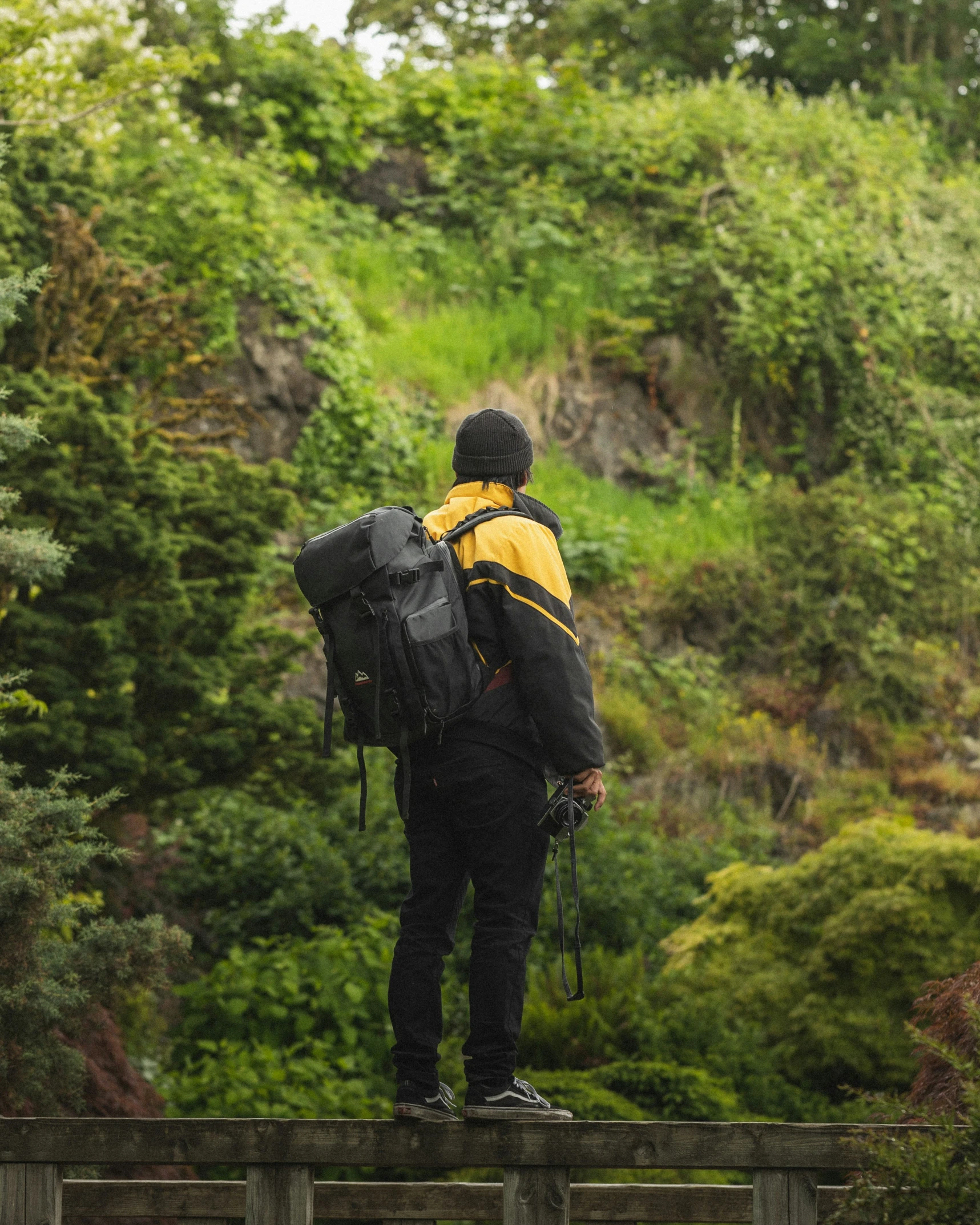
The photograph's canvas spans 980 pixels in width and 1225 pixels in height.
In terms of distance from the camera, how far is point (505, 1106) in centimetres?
282

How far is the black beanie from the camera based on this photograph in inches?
123

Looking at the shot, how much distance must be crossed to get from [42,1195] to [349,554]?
1585 millimetres

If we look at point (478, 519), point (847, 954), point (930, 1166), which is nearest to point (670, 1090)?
point (847, 954)

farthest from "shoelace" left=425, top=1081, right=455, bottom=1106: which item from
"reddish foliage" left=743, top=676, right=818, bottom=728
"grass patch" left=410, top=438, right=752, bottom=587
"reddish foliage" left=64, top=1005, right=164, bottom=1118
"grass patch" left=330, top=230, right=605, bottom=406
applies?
"grass patch" left=330, top=230, right=605, bottom=406

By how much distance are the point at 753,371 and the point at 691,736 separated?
175 inches

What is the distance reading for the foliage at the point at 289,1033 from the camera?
521cm

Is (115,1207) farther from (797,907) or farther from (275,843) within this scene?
(275,843)

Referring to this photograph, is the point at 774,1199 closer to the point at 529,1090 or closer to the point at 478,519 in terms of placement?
the point at 529,1090

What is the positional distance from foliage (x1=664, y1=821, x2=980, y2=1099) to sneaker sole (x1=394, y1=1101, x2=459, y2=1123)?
2914 mm

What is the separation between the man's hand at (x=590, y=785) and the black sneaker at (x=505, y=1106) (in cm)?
68

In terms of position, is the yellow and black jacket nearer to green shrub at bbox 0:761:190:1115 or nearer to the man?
the man

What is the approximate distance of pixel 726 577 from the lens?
1105 cm

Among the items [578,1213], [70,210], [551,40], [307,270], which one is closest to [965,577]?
[307,270]

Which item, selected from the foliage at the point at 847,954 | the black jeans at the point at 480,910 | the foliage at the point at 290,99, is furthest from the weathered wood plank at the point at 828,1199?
the foliage at the point at 290,99
